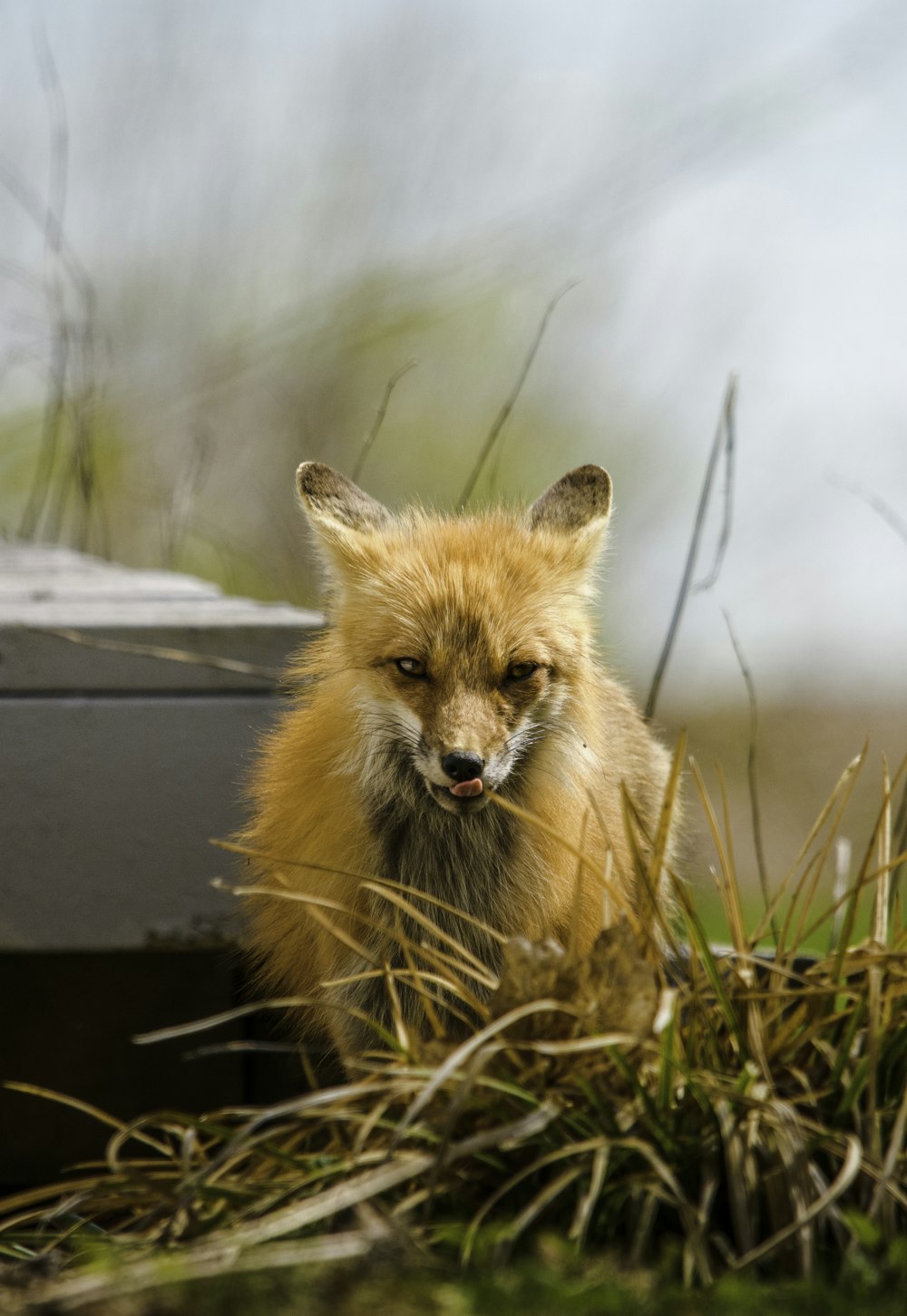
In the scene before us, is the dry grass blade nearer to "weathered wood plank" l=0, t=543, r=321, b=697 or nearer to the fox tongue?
the fox tongue

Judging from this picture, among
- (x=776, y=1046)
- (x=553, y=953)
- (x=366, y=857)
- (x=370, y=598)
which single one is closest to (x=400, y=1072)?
(x=553, y=953)

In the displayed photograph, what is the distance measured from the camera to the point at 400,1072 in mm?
1874

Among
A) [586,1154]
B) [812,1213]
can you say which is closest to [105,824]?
[586,1154]

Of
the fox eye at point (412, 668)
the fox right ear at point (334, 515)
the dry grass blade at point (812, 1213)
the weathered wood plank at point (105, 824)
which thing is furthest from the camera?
the weathered wood plank at point (105, 824)

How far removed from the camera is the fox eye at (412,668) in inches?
110

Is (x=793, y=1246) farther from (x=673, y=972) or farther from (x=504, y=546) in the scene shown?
(x=504, y=546)

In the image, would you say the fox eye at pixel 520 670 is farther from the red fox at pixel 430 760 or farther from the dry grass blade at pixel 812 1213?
the dry grass blade at pixel 812 1213

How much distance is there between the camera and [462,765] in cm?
256

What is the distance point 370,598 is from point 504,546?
0.36 m

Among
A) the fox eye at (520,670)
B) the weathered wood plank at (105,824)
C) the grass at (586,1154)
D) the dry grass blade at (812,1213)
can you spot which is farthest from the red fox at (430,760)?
the dry grass blade at (812,1213)

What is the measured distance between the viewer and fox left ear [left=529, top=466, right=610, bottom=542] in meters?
3.27

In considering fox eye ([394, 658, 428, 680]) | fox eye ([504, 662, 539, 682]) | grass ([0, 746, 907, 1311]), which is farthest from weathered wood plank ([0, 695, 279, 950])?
grass ([0, 746, 907, 1311])

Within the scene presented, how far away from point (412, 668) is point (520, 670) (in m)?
0.25

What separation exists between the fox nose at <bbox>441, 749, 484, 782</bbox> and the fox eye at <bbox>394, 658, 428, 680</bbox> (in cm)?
29
